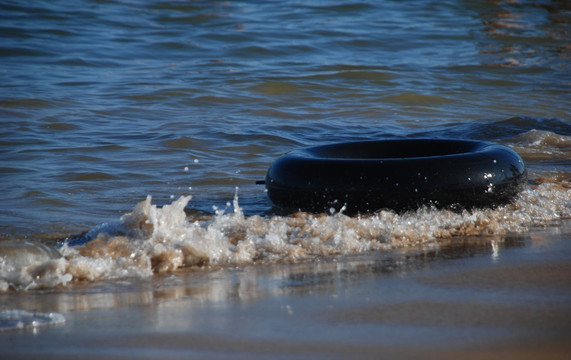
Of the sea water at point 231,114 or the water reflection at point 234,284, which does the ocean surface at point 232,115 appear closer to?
the sea water at point 231,114

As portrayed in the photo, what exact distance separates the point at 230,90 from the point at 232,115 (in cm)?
167

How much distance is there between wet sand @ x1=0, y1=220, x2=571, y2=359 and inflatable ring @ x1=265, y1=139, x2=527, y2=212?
3.14 ft

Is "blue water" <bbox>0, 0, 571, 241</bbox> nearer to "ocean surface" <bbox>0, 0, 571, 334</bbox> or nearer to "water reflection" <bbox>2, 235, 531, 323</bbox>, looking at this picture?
"ocean surface" <bbox>0, 0, 571, 334</bbox>

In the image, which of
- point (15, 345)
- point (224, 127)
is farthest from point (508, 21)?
point (15, 345)

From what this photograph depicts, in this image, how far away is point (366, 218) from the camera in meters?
5.00

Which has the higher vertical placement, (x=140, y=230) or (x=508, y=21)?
(x=508, y=21)

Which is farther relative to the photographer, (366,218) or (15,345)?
(366,218)

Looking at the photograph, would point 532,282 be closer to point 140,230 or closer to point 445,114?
point 140,230

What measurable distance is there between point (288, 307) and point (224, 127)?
5.93 metres

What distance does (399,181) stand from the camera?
502 centimetres

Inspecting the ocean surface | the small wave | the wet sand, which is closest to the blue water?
the ocean surface

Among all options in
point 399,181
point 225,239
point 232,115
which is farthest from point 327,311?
point 232,115

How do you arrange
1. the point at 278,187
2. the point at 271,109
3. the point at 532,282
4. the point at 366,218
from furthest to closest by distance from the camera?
1. the point at 271,109
2. the point at 278,187
3. the point at 366,218
4. the point at 532,282

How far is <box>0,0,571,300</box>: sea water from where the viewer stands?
14.6 ft
